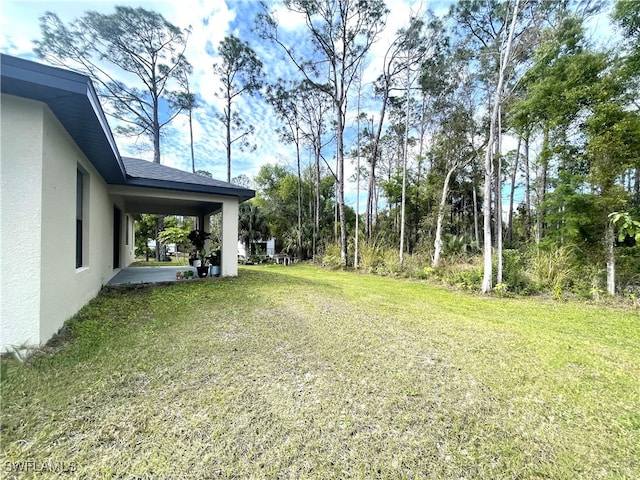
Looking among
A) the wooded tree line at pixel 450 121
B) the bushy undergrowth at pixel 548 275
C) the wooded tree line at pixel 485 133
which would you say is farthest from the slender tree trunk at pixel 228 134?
the bushy undergrowth at pixel 548 275

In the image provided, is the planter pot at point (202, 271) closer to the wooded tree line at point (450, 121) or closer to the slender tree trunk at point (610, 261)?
the wooded tree line at point (450, 121)

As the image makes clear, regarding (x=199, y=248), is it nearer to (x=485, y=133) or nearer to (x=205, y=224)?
(x=205, y=224)

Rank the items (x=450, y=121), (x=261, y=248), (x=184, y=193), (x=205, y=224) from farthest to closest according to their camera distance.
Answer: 1. (x=261, y=248)
2. (x=450, y=121)
3. (x=205, y=224)
4. (x=184, y=193)

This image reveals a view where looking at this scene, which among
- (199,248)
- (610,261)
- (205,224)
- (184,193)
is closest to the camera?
(610,261)

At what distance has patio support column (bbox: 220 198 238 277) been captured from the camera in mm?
7734

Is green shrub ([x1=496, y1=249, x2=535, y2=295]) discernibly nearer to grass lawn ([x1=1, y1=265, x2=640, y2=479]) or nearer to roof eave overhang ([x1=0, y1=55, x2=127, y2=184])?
grass lawn ([x1=1, y1=265, x2=640, y2=479])

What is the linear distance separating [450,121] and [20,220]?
13.7 metres

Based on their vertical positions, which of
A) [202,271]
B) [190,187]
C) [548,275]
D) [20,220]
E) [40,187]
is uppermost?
[190,187]

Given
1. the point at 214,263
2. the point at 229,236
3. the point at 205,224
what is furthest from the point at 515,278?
the point at 205,224

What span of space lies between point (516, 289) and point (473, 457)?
6754 millimetres

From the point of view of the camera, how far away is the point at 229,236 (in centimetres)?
778

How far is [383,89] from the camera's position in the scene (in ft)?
43.4

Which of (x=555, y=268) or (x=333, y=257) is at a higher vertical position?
(x=555, y=268)

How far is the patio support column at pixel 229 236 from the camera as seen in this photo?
7.73 m
